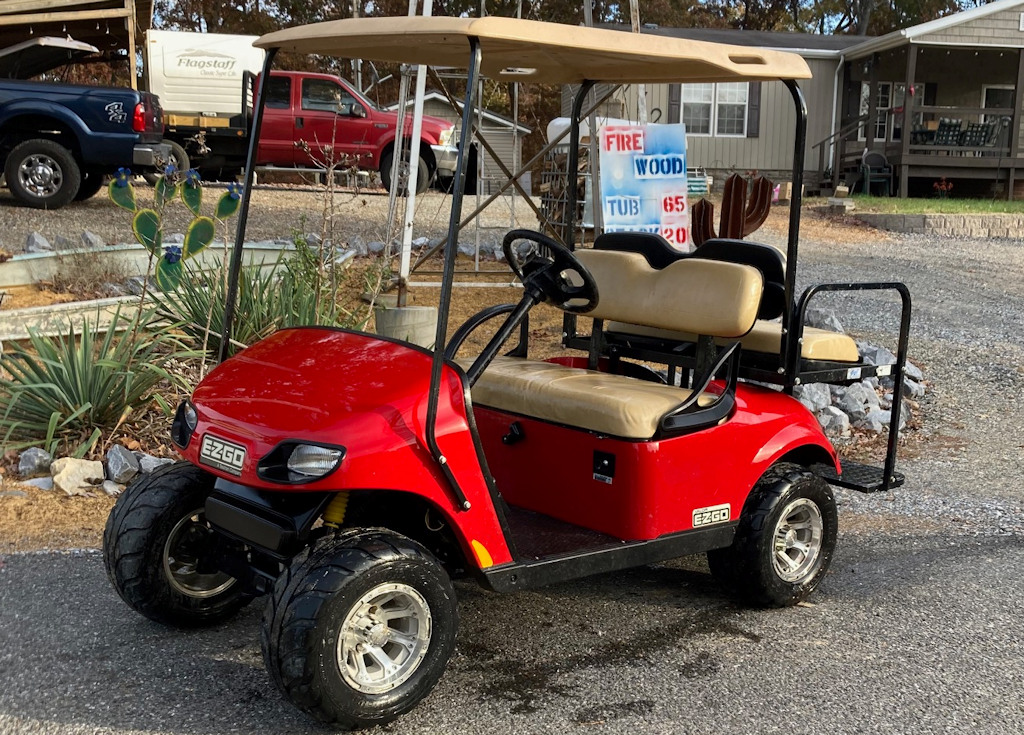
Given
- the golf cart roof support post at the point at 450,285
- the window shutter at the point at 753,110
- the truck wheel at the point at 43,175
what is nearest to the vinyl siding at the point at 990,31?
the window shutter at the point at 753,110

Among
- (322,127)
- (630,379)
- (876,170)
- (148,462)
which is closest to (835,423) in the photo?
(630,379)

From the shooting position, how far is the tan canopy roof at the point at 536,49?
318cm

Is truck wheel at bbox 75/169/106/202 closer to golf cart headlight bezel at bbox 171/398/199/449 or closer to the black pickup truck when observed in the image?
the black pickup truck

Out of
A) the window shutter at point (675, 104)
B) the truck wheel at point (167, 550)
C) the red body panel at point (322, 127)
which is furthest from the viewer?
the window shutter at point (675, 104)

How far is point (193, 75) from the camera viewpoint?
1923cm

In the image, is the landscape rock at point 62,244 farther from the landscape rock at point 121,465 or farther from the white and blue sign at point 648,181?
the white and blue sign at point 648,181

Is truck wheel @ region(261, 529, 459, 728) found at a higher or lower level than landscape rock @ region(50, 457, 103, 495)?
higher

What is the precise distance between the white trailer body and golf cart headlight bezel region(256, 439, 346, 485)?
56.6ft

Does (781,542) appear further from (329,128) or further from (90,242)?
(329,128)

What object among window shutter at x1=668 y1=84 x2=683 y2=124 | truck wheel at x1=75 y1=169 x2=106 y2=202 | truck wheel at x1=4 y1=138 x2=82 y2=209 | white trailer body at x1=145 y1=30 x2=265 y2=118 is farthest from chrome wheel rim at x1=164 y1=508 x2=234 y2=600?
window shutter at x1=668 y1=84 x2=683 y2=124

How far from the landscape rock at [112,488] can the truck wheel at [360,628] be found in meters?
2.45

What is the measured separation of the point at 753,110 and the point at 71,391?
19.0 m

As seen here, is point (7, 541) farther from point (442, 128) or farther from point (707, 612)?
point (442, 128)

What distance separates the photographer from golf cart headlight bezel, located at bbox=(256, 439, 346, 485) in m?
3.00
